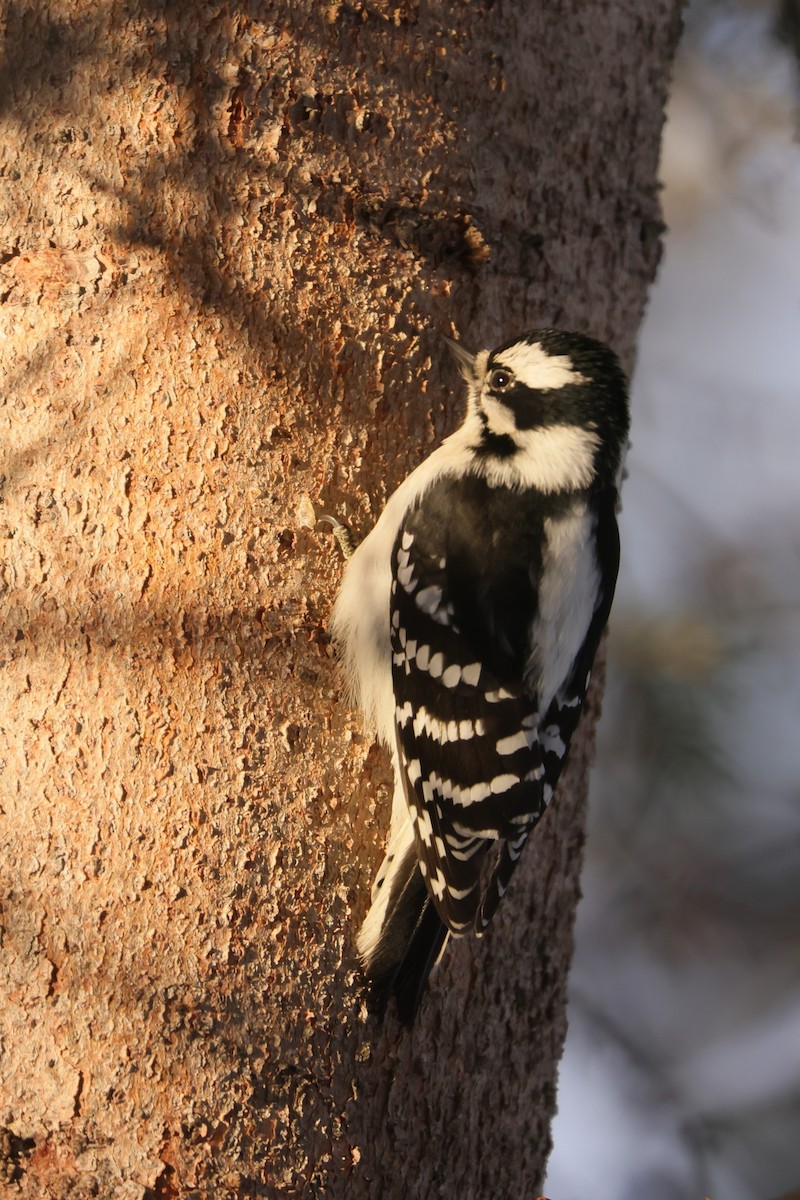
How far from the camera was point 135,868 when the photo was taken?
6.05 ft

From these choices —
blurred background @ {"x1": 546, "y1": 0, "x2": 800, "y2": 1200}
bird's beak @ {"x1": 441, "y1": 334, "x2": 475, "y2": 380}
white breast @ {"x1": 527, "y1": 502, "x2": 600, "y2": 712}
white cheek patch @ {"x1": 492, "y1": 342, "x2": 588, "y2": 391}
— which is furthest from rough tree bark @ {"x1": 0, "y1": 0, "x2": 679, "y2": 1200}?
blurred background @ {"x1": 546, "y1": 0, "x2": 800, "y2": 1200}

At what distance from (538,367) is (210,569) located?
2.34 ft

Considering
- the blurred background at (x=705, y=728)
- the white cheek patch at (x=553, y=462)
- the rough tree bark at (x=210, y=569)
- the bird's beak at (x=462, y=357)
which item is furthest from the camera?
the blurred background at (x=705, y=728)

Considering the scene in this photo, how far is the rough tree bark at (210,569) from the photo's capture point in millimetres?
1824

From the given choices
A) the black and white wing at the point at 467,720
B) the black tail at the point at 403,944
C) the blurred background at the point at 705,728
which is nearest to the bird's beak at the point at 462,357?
the black and white wing at the point at 467,720

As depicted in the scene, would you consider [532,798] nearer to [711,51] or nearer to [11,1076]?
[11,1076]

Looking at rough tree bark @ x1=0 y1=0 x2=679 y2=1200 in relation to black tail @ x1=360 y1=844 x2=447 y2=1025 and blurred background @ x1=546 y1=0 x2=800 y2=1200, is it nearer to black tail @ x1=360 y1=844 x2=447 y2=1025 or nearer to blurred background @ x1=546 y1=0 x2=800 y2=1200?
black tail @ x1=360 y1=844 x2=447 y2=1025

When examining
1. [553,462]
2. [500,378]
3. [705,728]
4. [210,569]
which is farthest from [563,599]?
[705,728]

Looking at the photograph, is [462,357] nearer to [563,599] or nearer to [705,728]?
[563,599]

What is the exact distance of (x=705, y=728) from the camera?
4.05m

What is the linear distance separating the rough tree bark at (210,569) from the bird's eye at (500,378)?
110mm

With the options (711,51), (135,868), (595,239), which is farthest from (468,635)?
(711,51)

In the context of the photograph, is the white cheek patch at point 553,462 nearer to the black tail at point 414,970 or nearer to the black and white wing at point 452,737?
the black and white wing at point 452,737

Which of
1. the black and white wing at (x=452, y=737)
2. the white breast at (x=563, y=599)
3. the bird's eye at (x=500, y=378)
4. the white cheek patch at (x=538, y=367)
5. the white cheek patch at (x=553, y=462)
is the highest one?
the white cheek patch at (x=538, y=367)
